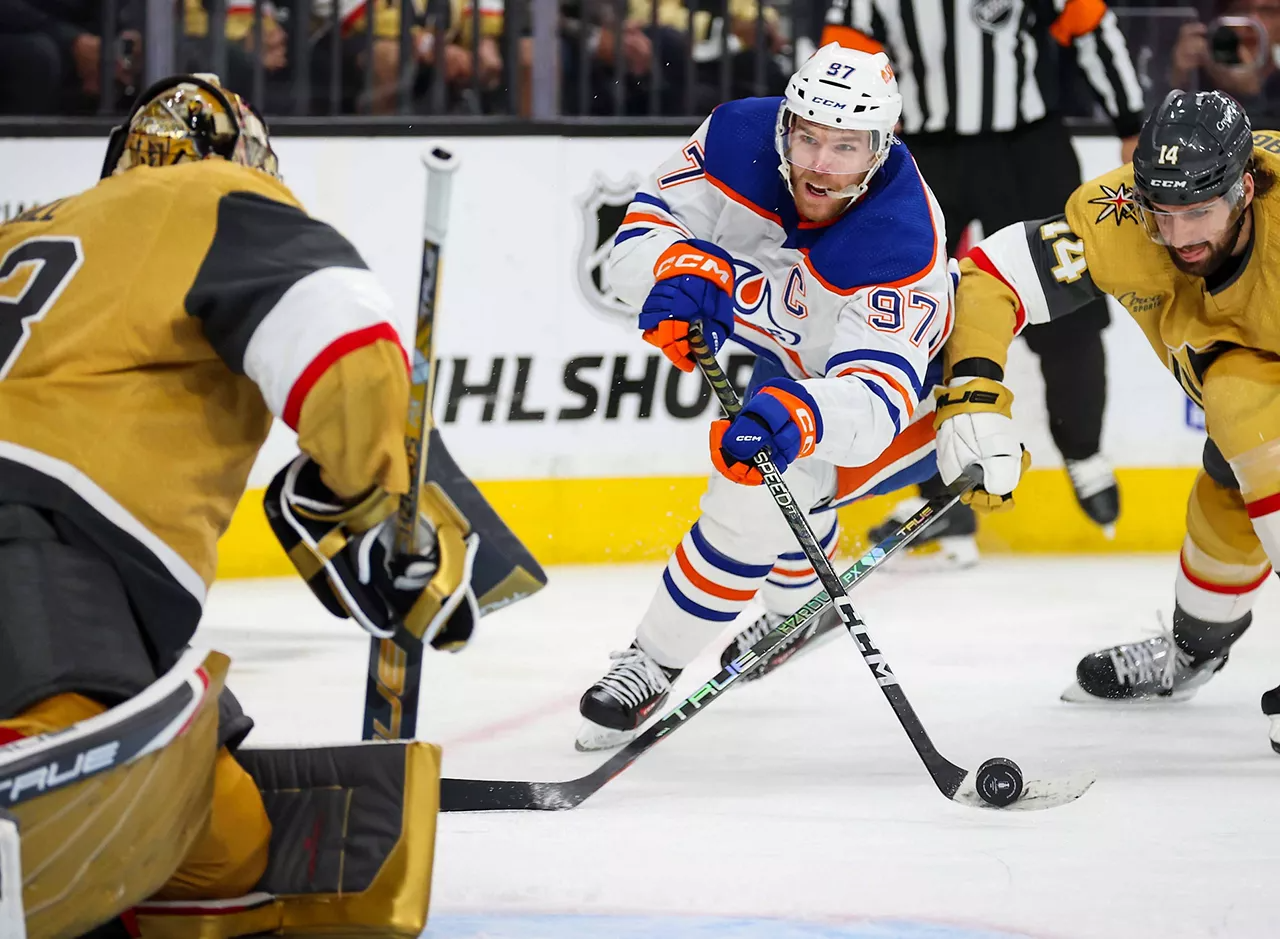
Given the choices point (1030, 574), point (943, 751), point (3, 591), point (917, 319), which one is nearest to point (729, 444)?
point (917, 319)

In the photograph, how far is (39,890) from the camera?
140 centimetres

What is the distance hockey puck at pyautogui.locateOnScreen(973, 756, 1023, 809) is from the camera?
230 cm

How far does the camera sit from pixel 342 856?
1745mm

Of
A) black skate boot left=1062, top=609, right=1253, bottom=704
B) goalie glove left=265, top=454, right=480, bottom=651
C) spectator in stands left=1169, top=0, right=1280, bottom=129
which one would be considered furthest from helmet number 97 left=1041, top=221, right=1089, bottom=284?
spectator in stands left=1169, top=0, right=1280, bottom=129

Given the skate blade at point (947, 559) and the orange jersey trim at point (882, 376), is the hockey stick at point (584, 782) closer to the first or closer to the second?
the orange jersey trim at point (882, 376)

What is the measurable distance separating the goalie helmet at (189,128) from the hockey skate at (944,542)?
2920 mm

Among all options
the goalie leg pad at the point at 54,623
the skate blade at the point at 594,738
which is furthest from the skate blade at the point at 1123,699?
the goalie leg pad at the point at 54,623

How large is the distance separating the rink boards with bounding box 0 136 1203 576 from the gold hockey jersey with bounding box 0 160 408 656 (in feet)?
8.64

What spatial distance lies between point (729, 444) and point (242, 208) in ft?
2.94

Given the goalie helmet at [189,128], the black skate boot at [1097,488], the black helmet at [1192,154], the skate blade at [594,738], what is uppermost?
the goalie helmet at [189,128]

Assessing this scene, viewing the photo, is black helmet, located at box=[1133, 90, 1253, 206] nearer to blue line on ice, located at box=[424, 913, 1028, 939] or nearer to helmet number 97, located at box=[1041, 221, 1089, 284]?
helmet number 97, located at box=[1041, 221, 1089, 284]

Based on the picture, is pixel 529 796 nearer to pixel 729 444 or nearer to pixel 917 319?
pixel 729 444

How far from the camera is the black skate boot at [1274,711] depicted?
8.68ft

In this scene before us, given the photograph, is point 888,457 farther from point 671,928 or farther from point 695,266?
point 671,928
